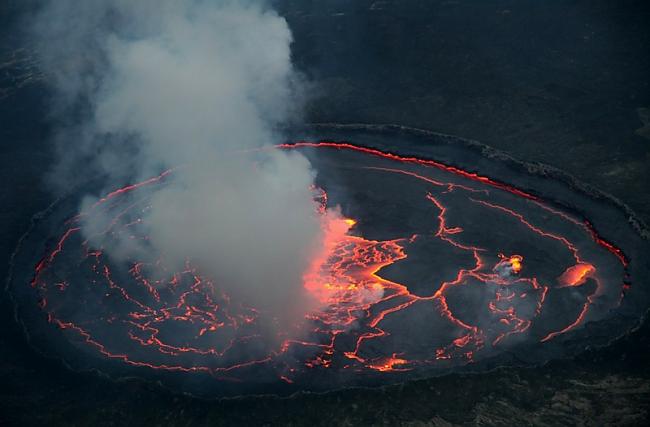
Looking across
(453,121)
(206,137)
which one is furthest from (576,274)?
(206,137)

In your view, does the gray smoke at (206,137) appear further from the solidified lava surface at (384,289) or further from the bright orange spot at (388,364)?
the bright orange spot at (388,364)

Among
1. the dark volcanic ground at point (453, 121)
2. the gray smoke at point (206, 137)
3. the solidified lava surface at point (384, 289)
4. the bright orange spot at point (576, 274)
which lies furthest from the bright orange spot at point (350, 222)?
the bright orange spot at point (576, 274)

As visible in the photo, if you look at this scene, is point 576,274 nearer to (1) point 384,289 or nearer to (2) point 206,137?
(1) point 384,289

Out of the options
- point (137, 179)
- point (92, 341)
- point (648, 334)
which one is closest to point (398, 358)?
point (648, 334)

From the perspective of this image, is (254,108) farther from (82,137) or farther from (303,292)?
(303,292)

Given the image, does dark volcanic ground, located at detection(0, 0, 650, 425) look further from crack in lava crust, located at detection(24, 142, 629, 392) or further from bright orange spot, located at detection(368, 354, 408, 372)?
crack in lava crust, located at detection(24, 142, 629, 392)
